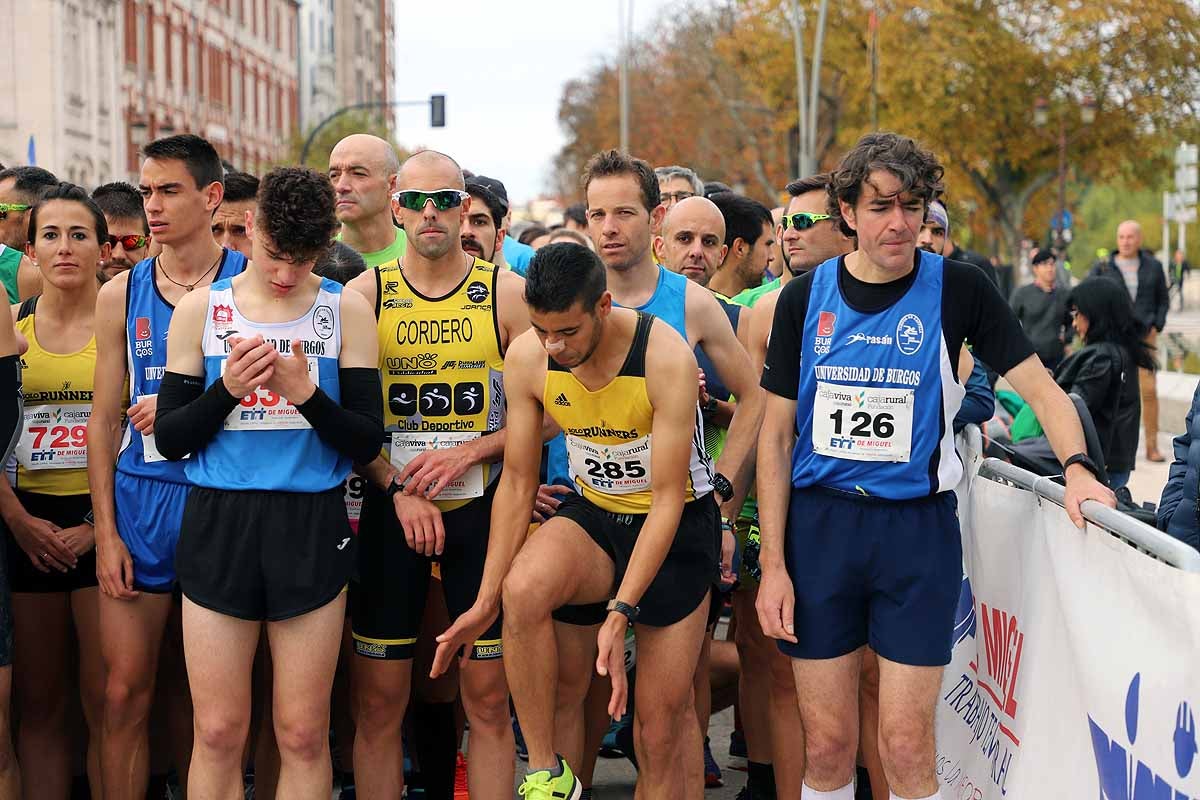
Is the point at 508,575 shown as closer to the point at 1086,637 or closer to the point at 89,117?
the point at 1086,637

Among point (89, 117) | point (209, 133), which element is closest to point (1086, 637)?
point (89, 117)

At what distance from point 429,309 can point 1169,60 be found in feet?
135

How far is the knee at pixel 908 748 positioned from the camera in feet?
15.2

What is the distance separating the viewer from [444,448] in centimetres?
543

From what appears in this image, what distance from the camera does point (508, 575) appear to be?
4953 mm

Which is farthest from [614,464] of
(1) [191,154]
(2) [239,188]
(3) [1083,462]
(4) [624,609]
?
(2) [239,188]

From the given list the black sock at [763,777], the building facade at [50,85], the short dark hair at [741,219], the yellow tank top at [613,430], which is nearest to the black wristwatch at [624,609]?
the yellow tank top at [613,430]

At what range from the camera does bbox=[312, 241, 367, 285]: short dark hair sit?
244 inches

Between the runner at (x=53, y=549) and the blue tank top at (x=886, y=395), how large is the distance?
2.68 metres

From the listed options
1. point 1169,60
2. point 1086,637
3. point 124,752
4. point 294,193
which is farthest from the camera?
point 1169,60

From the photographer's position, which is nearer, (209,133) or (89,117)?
(89,117)

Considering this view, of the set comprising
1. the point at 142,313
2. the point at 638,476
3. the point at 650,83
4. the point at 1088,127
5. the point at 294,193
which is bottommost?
the point at 638,476

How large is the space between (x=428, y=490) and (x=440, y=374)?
413 millimetres

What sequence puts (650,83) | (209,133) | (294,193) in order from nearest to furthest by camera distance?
(294,193)
(209,133)
(650,83)
